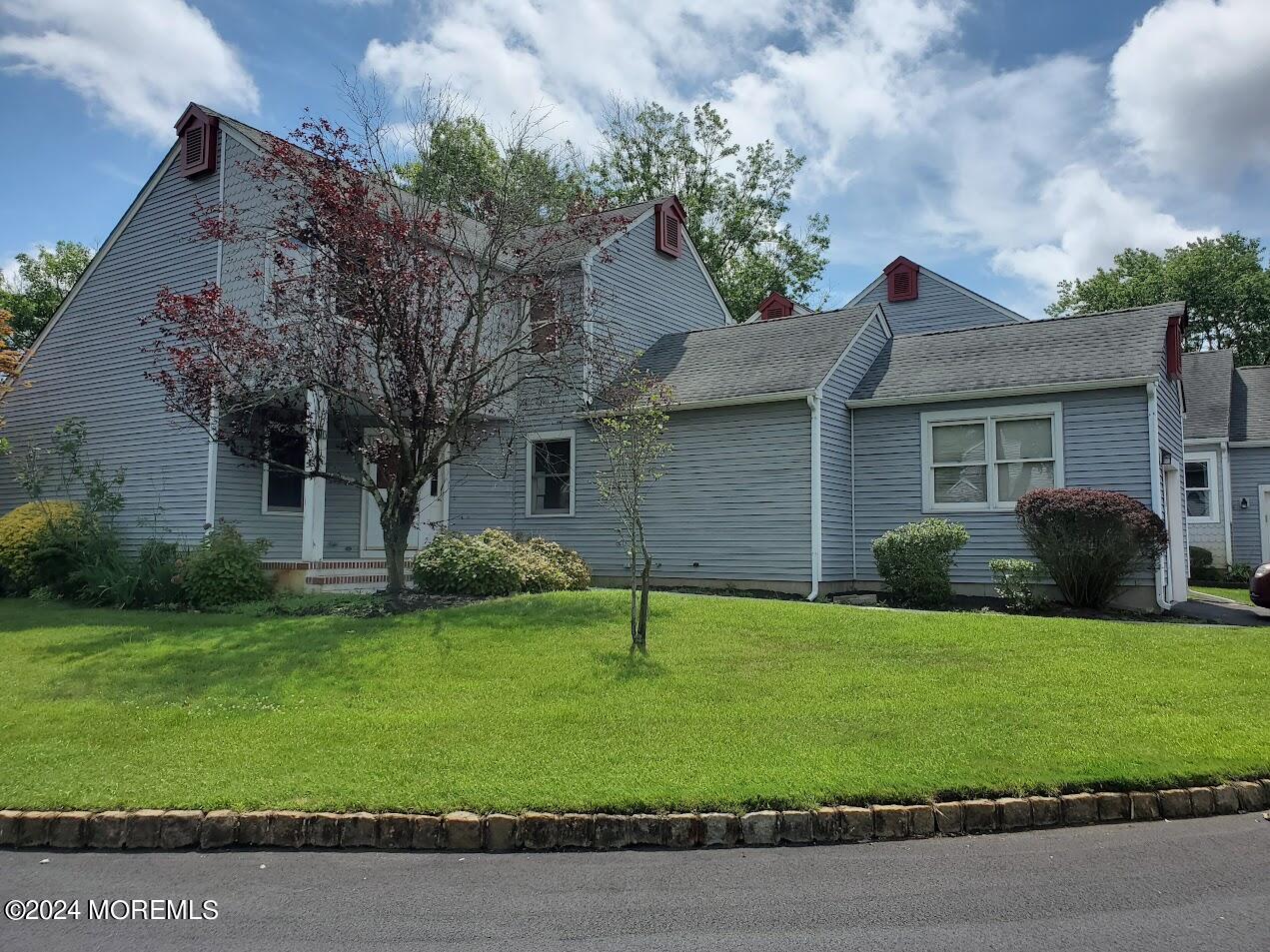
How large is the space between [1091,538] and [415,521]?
12.0 metres

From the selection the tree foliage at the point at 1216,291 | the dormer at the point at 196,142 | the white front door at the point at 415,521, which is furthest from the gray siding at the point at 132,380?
the tree foliage at the point at 1216,291

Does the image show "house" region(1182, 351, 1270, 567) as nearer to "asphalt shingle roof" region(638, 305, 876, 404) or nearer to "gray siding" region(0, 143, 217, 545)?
"asphalt shingle roof" region(638, 305, 876, 404)

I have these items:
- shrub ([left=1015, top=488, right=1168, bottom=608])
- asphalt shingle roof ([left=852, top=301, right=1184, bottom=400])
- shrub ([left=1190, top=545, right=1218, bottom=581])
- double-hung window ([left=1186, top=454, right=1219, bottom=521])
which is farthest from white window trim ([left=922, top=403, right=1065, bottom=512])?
double-hung window ([left=1186, top=454, right=1219, bottom=521])

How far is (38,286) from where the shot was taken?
105ft

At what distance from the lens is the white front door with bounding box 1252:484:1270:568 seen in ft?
75.1

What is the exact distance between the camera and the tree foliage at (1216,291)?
41344 mm

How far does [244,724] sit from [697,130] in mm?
34768

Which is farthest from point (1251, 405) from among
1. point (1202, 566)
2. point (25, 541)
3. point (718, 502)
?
point (25, 541)

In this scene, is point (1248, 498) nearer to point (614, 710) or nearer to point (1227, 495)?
point (1227, 495)

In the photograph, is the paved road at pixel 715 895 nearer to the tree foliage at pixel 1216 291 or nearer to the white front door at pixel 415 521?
the white front door at pixel 415 521

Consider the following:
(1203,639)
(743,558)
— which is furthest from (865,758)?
(743,558)

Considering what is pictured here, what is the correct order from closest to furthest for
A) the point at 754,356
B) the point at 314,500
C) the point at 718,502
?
the point at 314,500, the point at 718,502, the point at 754,356

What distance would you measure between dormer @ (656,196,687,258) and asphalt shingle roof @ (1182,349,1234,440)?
14524 mm

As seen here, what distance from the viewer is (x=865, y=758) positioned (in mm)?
5895
